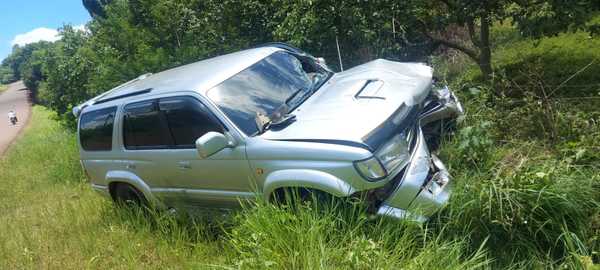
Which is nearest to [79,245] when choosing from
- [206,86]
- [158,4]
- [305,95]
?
[206,86]

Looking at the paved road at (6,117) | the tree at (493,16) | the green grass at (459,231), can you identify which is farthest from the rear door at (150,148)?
the paved road at (6,117)

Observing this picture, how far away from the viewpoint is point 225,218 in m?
4.56

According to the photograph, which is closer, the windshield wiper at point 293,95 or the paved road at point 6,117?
the windshield wiper at point 293,95

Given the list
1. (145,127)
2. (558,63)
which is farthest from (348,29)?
(145,127)

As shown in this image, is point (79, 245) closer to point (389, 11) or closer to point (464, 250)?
point (464, 250)

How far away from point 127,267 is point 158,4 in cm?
766

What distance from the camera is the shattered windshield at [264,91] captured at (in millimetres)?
4207

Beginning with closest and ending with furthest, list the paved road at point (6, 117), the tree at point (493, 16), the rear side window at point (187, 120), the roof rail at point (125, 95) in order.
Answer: the rear side window at point (187, 120)
the roof rail at point (125, 95)
the tree at point (493, 16)
the paved road at point (6, 117)

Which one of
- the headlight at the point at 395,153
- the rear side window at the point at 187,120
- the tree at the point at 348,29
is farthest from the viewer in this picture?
the tree at the point at 348,29

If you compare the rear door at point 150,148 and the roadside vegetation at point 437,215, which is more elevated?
the rear door at point 150,148

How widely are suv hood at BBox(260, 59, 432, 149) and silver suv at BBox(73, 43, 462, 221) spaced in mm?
12

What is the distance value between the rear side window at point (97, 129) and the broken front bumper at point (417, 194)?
3443 mm

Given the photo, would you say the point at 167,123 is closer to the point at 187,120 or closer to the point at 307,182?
the point at 187,120

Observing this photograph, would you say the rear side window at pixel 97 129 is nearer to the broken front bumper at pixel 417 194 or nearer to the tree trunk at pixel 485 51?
the broken front bumper at pixel 417 194
